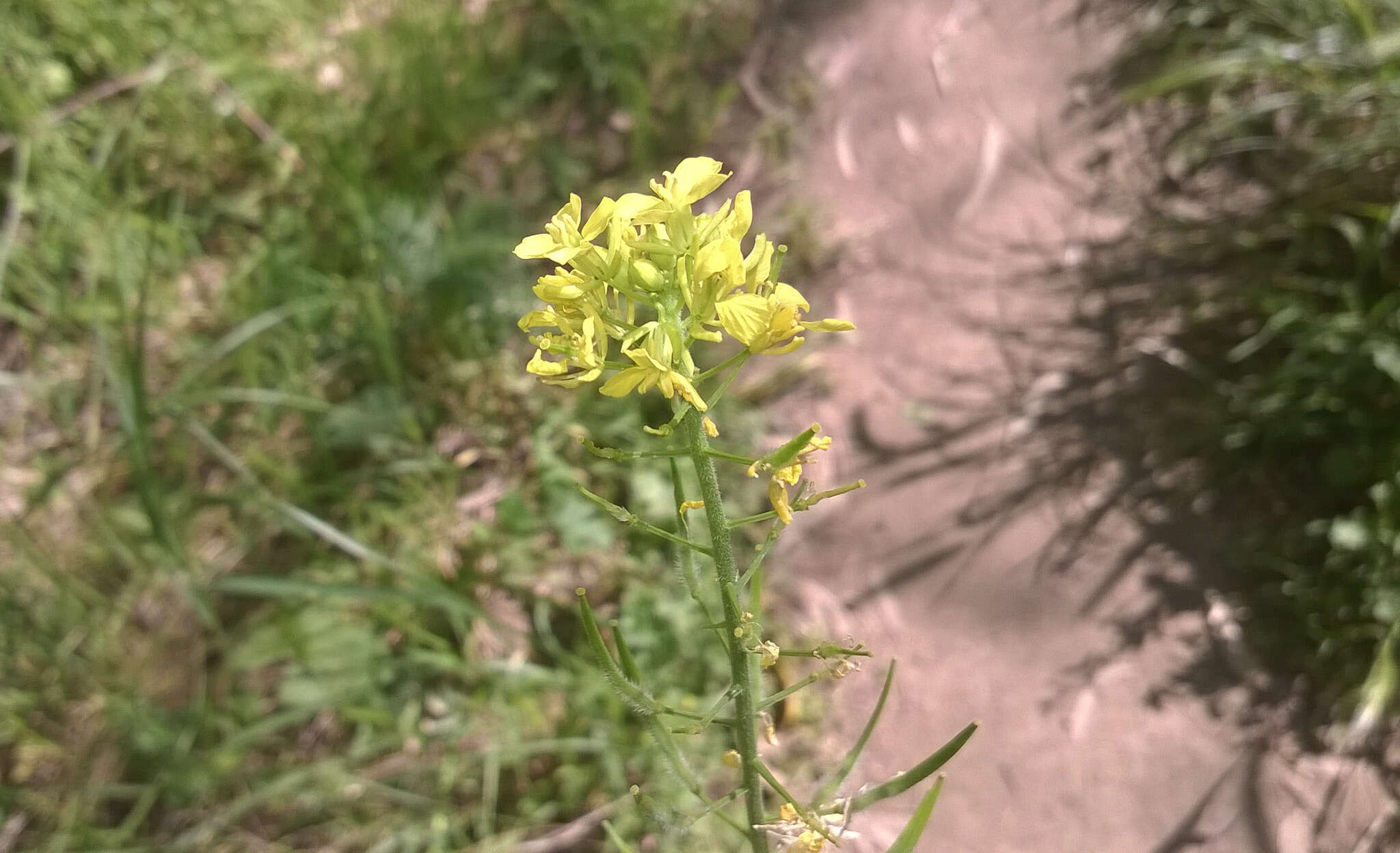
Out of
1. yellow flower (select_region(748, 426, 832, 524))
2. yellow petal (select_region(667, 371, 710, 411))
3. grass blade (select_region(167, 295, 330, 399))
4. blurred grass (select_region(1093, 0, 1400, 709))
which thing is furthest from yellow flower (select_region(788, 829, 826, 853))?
grass blade (select_region(167, 295, 330, 399))

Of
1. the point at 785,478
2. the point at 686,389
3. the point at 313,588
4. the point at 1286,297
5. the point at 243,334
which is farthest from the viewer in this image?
the point at 243,334

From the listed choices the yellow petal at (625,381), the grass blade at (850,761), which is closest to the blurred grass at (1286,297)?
the grass blade at (850,761)

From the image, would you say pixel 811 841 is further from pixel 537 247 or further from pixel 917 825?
pixel 537 247

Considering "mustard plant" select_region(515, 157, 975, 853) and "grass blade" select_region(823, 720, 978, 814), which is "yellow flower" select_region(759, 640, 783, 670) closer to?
"mustard plant" select_region(515, 157, 975, 853)

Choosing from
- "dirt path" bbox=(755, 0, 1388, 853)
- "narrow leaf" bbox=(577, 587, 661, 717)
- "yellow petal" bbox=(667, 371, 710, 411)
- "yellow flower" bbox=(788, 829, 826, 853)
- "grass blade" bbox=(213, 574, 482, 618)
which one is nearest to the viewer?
"yellow petal" bbox=(667, 371, 710, 411)

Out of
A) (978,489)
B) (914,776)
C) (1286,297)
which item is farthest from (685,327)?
(1286,297)

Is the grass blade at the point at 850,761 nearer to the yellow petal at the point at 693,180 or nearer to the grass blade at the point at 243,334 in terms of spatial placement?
the yellow petal at the point at 693,180

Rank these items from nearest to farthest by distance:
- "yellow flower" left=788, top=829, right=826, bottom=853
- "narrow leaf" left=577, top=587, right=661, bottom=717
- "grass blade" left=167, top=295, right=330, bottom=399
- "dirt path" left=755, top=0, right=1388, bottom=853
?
"narrow leaf" left=577, top=587, right=661, bottom=717 → "yellow flower" left=788, top=829, right=826, bottom=853 → "dirt path" left=755, top=0, right=1388, bottom=853 → "grass blade" left=167, top=295, right=330, bottom=399

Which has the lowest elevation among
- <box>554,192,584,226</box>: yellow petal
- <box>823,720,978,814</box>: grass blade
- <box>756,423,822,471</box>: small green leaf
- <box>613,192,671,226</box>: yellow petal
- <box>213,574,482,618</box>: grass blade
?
<box>823,720,978,814</box>: grass blade
